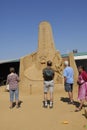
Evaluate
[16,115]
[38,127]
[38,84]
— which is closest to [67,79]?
[16,115]

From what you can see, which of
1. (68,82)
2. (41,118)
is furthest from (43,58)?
(41,118)

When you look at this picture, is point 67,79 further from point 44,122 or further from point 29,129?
point 29,129

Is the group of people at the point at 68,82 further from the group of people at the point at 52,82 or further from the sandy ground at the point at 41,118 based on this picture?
the sandy ground at the point at 41,118

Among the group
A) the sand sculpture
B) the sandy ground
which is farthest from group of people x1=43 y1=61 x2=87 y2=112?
the sand sculpture

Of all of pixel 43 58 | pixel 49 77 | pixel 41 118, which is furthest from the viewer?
pixel 43 58

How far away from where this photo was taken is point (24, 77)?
17109mm

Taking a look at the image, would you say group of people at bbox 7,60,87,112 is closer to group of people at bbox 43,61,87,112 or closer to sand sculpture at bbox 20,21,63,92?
group of people at bbox 43,61,87,112

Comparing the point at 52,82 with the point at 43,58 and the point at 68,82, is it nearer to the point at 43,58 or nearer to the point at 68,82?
the point at 68,82

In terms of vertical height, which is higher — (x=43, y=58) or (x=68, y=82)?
(x=43, y=58)

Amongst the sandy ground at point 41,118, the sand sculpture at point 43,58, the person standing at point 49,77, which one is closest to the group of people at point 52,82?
the person standing at point 49,77

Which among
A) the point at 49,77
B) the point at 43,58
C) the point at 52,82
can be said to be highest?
the point at 43,58

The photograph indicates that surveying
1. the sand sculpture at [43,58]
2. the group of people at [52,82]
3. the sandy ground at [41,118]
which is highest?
the sand sculpture at [43,58]

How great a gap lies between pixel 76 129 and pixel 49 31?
35.6 ft

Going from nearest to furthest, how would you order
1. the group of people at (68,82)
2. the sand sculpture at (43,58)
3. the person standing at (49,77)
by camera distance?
1. the group of people at (68,82)
2. the person standing at (49,77)
3. the sand sculpture at (43,58)
